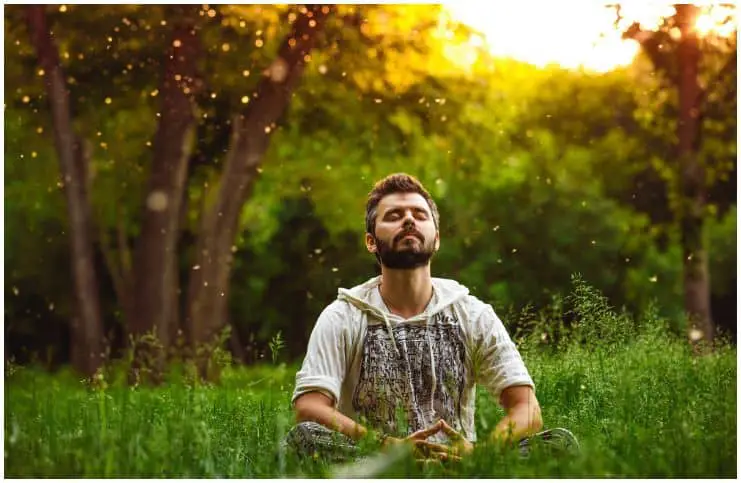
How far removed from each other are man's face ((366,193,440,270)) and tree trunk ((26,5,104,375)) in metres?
6.37

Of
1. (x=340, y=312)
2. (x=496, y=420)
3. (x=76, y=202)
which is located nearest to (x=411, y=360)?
(x=340, y=312)

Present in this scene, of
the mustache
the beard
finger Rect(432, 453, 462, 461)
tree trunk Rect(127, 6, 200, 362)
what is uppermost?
tree trunk Rect(127, 6, 200, 362)

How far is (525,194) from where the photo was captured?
70.6 ft

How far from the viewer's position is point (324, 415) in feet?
13.0

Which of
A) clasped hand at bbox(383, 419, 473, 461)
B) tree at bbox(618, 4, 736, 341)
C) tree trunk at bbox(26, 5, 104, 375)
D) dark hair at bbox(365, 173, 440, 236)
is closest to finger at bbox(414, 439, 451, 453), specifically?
clasped hand at bbox(383, 419, 473, 461)

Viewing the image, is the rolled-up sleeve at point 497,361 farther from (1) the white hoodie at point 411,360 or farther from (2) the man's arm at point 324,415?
(2) the man's arm at point 324,415

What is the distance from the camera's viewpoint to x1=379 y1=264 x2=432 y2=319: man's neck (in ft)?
14.2

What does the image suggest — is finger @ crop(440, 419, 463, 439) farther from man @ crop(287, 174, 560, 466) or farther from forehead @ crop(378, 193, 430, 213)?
forehead @ crop(378, 193, 430, 213)

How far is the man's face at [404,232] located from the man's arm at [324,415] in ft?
2.28

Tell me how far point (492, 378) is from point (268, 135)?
6.33 meters

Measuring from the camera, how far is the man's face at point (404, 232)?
4270mm

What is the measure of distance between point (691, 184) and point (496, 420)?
882 cm

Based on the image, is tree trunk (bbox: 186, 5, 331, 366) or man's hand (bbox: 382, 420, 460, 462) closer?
man's hand (bbox: 382, 420, 460, 462)

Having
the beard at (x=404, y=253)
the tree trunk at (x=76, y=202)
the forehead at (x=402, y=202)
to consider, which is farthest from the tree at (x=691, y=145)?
the beard at (x=404, y=253)
